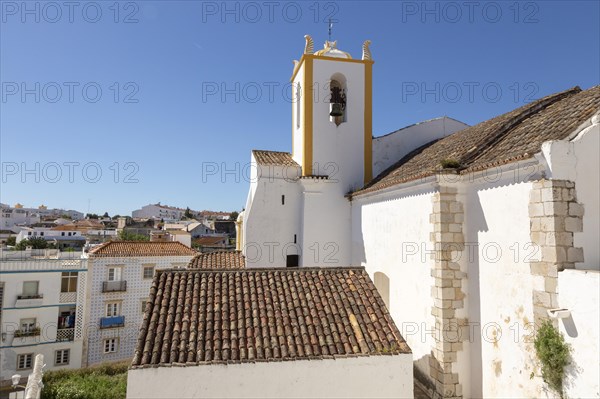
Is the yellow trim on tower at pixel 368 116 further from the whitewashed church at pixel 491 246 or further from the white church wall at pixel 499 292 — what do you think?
the white church wall at pixel 499 292

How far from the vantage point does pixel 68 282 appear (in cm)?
2150

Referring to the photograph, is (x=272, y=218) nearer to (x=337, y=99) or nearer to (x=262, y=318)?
(x=337, y=99)

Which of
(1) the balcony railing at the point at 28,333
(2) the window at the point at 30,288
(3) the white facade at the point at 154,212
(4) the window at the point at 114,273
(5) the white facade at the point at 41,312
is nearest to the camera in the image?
(5) the white facade at the point at 41,312

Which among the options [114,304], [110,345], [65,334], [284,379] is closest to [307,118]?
[284,379]

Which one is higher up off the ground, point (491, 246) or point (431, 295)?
point (491, 246)

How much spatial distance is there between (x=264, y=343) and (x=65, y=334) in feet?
71.3

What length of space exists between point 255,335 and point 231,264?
24.8ft

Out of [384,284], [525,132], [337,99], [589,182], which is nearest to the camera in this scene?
[589,182]

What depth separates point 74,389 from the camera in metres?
15.5

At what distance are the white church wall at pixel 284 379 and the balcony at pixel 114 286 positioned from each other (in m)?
20.1

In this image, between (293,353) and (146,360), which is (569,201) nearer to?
(293,353)

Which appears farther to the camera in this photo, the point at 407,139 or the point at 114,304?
the point at 114,304

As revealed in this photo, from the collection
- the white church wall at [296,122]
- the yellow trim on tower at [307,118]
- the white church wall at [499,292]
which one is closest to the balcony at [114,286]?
the white church wall at [296,122]

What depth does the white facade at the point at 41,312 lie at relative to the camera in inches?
787
